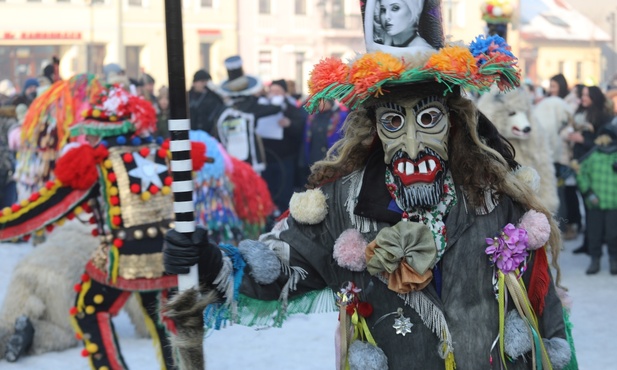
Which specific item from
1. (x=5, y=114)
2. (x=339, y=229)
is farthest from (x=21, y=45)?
(x=339, y=229)

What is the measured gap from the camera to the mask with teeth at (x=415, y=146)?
3.19 metres

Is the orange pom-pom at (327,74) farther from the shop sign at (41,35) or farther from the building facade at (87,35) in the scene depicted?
the shop sign at (41,35)

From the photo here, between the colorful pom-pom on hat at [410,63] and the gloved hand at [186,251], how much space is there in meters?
0.59

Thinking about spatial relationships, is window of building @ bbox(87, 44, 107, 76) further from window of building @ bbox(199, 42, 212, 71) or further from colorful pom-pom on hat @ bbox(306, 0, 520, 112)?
colorful pom-pom on hat @ bbox(306, 0, 520, 112)

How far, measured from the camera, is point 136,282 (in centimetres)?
541

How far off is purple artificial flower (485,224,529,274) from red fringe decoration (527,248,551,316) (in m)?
0.08

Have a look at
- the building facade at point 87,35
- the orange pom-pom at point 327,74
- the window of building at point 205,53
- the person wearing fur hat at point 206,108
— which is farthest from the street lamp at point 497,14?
the window of building at point 205,53

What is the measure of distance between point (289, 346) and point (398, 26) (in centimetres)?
401

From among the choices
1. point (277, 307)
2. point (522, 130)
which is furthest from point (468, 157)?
point (522, 130)

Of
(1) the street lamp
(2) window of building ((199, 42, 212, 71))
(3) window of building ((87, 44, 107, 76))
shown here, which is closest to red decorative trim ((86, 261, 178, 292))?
(1) the street lamp

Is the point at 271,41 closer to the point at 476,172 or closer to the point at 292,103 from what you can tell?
the point at 292,103

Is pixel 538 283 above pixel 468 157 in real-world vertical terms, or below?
below

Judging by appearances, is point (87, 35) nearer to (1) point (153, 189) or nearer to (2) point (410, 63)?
(1) point (153, 189)

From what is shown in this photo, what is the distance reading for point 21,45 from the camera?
3584 centimetres
